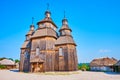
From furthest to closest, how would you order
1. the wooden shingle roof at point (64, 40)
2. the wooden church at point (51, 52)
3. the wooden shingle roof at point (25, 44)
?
1. the wooden shingle roof at point (25, 44)
2. the wooden shingle roof at point (64, 40)
3. the wooden church at point (51, 52)

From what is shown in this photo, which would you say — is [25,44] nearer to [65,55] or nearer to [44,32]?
[44,32]

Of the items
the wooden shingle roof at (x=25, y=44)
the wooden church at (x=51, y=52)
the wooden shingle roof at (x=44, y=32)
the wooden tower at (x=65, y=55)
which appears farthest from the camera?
the wooden shingle roof at (x=25, y=44)

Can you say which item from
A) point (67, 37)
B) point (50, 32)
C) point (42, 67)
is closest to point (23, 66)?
point (42, 67)

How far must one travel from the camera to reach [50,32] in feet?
96.7

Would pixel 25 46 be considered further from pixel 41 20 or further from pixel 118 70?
pixel 118 70

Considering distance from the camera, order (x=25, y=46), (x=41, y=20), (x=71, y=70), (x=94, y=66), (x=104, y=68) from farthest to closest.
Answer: (x=94, y=66)
(x=104, y=68)
(x=25, y=46)
(x=41, y=20)
(x=71, y=70)

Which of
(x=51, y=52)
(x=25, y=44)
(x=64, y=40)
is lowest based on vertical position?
(x=51, y=52)

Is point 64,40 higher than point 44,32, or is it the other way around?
point 44,32

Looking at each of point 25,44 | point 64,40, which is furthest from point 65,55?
point 25,44

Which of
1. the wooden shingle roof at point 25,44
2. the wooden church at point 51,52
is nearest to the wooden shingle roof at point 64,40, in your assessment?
the wooden church at point 51,52

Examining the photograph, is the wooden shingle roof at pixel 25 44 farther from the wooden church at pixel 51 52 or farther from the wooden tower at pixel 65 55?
the wooden tower at pixel 65 55

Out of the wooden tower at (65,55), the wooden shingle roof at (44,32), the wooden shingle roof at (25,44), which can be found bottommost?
the wooden tower at (65,55)

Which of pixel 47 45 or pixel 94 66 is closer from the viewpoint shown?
pixel 47 45

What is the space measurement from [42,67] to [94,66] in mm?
31464
